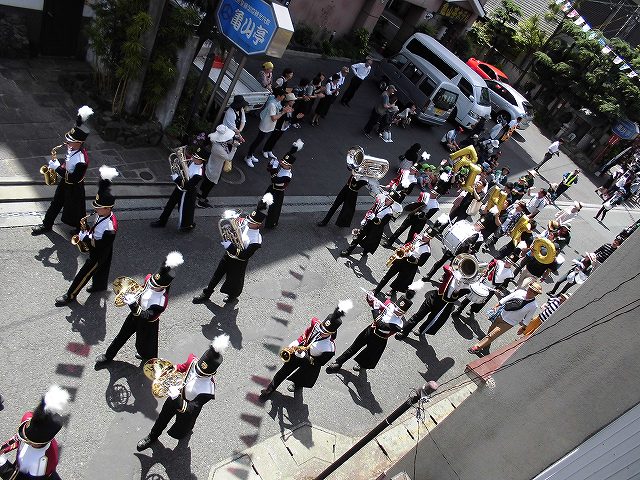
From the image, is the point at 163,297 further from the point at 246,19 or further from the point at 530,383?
the point at 246,19

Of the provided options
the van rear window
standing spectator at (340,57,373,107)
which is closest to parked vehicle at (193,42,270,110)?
standing spectator at (340,57,373,107)

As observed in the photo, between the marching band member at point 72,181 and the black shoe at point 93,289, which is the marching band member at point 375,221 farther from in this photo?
the marching band member at point 72,181

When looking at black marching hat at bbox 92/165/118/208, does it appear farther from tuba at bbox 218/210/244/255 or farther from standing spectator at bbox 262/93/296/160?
standing spectator at bbox 262/93/296/160

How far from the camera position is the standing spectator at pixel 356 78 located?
664 inches

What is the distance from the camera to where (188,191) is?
880 centimetres

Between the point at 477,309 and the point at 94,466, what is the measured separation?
8.10 m

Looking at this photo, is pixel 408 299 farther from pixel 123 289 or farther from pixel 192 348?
pixel 123 289

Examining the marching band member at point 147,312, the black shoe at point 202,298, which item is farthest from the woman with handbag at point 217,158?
the marching band member at point 147,312

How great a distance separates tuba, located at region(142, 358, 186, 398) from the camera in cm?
582

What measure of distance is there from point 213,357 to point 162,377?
0.81 metres

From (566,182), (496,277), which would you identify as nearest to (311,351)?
(496,277)

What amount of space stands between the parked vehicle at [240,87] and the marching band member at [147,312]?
6.07 metres

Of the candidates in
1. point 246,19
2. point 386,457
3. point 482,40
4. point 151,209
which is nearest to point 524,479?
point 386,457

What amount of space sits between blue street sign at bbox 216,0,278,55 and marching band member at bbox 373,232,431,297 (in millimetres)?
4328
